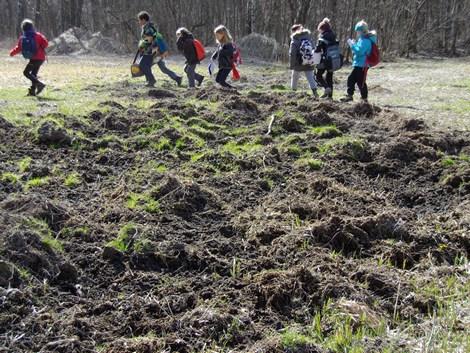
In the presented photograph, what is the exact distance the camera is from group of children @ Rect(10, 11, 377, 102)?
1195 centimetres

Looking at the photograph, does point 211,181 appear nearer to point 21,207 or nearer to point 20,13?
point 21,207

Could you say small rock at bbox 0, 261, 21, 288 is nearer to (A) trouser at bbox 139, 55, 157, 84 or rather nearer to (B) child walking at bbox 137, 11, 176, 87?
(B) child walking at bbox 137, 11, 176, 87

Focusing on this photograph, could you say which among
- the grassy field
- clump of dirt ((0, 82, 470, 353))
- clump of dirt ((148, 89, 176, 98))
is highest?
clump of dirt ((148, 89, 176, 98))

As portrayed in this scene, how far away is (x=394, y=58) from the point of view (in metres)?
25.5

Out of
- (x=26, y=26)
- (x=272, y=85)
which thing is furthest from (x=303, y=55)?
(x=26, y=26)

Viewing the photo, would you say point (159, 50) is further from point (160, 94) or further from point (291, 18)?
point (291, 18)

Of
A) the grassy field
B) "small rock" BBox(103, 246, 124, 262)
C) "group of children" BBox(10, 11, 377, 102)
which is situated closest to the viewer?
"small rock" BBox(103, 246, 124, 262)

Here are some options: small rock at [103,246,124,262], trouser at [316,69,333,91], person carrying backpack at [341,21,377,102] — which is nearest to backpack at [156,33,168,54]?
trouser at [316,69,333,91]

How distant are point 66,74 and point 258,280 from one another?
50.8 ft

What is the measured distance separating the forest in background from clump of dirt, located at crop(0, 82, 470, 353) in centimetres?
1784

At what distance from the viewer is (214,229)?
5.83m

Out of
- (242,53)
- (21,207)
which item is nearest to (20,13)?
(242,53)

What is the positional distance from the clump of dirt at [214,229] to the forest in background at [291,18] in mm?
17843

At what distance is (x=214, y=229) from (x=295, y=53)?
311 inches
